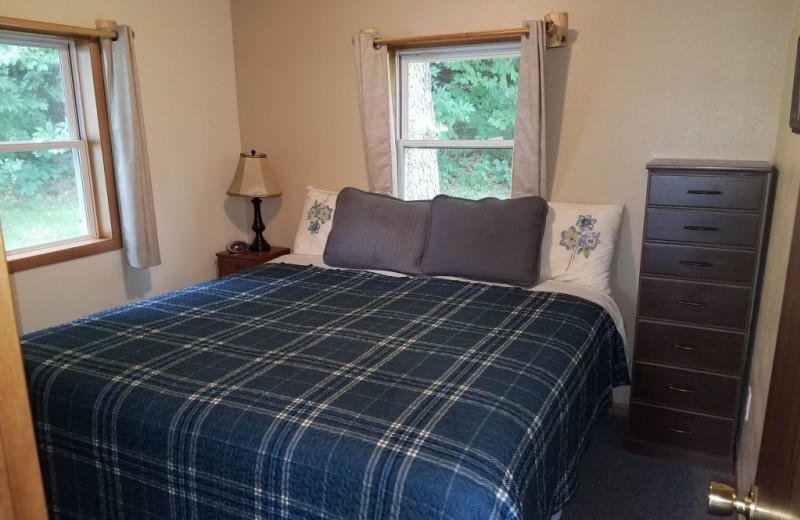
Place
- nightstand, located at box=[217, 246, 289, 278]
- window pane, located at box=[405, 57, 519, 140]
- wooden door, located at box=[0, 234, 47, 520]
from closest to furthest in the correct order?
wooden door, located at box=[0, 234, 47, 520] < window pane, located at box=[405, 57, 519, 140] < nightstand, located at box=[217, 246, 289, 278]

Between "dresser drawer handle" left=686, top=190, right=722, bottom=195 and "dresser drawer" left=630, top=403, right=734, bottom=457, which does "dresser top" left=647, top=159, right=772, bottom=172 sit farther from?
"dresser drawer" left=630, top=403, right=734, bottom=457

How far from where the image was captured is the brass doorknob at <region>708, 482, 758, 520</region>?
0.83m

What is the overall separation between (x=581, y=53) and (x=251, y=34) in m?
1.97

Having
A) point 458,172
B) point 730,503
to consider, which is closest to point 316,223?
point 458,172

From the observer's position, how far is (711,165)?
7.89ft

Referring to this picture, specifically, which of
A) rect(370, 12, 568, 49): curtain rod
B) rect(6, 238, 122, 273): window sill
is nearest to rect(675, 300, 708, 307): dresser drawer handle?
rect(370, 12, 568, 49): curtain rod

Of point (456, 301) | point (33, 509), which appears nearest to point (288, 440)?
point (33, 509)

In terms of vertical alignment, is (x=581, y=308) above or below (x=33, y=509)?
below

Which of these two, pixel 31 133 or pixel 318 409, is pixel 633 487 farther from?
pixel 31 133

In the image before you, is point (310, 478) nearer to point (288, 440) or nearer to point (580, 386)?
point (288, 440)

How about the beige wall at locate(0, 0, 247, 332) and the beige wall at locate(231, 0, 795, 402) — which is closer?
the beige wall at locate(231, 0, 795, 402)

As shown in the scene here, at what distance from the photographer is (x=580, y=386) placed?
197cm

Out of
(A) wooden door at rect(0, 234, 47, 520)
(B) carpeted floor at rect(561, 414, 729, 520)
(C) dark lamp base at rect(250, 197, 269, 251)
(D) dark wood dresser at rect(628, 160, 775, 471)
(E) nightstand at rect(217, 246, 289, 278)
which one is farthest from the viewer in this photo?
(C) dark lamp base at rect(250, 197, 269, 251)

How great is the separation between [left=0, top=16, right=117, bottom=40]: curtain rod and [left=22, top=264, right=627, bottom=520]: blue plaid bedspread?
1.27 meters
